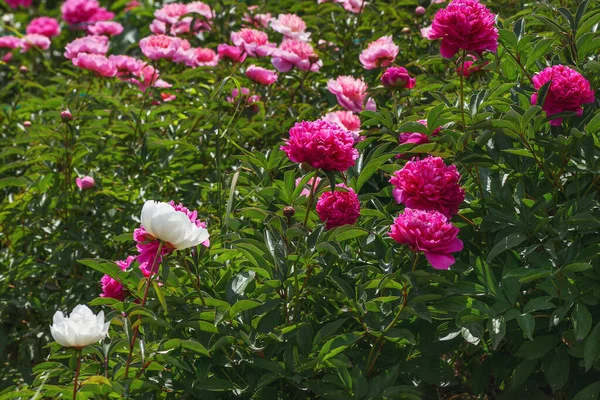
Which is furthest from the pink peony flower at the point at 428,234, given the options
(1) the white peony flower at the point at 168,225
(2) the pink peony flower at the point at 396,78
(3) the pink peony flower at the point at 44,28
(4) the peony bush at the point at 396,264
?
(3) the pink peony flower at the point at 44,28

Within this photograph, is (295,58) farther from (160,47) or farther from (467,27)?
(467,27)

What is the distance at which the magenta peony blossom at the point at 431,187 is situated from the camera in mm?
1622

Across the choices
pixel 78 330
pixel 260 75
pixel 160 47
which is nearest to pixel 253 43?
pixel 260 75

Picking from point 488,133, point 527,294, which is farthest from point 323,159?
point 527,294

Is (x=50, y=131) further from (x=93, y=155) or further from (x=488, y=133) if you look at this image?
(x=488, y=133)

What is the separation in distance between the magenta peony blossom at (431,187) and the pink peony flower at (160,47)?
1.31 metres

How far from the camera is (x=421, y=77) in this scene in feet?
8.07

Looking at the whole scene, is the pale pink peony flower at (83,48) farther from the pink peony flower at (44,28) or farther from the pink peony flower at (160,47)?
the pink peony flower at (44,28)

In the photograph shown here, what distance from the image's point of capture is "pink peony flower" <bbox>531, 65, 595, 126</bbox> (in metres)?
1.73

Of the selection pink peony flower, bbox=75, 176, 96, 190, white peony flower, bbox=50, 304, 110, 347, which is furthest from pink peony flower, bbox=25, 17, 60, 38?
white peony flower, bbox=50, 304, 110, 347

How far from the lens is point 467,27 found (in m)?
1.77

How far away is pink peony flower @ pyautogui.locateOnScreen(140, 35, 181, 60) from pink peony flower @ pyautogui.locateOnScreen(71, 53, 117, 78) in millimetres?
119

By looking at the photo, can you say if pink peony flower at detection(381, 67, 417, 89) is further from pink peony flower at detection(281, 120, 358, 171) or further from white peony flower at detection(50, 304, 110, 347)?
white peony flower at detection(50, 304, 110, 347)

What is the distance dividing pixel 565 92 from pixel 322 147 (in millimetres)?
519
